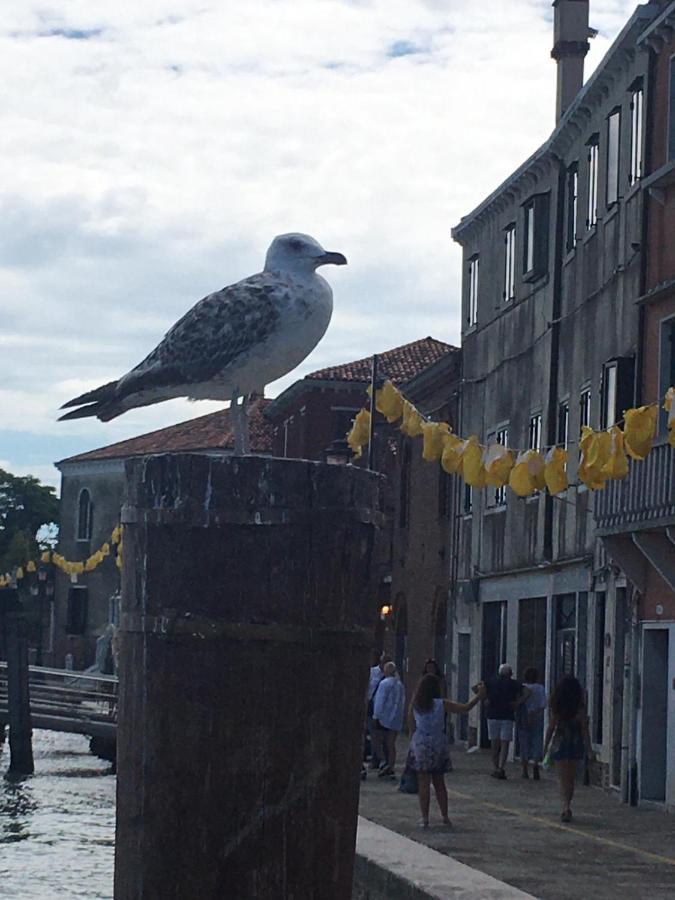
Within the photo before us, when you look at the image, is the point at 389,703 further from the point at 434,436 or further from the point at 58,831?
the point at 434,436

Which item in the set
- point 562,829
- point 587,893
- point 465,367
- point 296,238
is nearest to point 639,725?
point 562,829

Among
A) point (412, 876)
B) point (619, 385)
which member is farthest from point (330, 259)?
point (619, 385)

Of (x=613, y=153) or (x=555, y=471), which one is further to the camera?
(x=613, y=153)

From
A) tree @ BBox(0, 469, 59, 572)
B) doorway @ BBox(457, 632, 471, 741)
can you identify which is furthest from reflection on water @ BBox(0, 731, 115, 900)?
tree @ BBox(0, 469, 59, 572)

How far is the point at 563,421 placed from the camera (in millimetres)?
28469

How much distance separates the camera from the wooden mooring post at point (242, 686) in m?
3.42

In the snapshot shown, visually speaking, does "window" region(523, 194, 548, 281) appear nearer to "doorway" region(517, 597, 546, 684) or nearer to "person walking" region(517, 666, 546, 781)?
"doorway" region(517, 597, 546, 684)

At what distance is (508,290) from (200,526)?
1151 inches

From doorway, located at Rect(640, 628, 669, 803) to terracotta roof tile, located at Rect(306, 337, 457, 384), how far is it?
2122 cm

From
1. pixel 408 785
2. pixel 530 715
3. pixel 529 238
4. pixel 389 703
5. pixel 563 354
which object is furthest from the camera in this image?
pixel 529 238

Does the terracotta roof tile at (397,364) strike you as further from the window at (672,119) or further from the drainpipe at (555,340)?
the window at (672,119)

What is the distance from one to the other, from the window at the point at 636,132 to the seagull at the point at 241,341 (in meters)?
18.8

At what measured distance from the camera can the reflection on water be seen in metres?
17.7

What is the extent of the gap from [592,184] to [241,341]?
2257 centimetres
